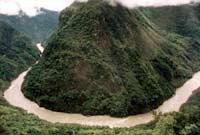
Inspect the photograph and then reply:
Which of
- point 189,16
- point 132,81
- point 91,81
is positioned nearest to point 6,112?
point 91,81

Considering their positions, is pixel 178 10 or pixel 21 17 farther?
pixel 21 17

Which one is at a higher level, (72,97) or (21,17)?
(72,97)

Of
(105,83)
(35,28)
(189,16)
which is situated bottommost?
(35,28)

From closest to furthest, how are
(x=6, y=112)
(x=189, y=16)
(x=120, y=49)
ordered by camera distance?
1. (x=6, y=112)
2. (x=120, y=49)
3. (x=189, y=16)

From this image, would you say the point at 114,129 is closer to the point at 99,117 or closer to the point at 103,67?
the point at 99,117

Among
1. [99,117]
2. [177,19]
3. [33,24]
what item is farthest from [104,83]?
[33,24]

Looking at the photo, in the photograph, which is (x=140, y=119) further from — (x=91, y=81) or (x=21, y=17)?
(x=21, y=17)
